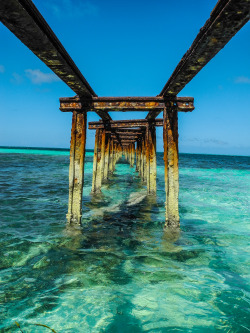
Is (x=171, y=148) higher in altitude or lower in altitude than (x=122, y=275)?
higher

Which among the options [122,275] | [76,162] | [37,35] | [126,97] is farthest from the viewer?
[76,162]

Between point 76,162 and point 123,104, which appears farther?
point 76,162

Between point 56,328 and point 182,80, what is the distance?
3886 mm

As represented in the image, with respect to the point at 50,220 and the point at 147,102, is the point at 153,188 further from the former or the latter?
the point at 147,102

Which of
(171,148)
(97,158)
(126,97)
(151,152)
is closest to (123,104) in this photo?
(126,97)

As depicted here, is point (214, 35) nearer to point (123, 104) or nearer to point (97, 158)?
point (123, 104)

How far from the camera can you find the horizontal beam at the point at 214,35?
2.03 meters

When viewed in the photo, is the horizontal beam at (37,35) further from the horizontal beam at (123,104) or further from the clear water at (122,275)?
the clear water at (122,275)

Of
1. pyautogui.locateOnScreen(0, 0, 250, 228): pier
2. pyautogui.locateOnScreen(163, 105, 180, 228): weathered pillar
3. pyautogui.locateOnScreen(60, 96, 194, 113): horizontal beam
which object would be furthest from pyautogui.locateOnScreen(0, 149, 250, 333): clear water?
pyautogui.locateOnScreen(60, 96, 194, 113): horizontal beam

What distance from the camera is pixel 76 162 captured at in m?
5.34

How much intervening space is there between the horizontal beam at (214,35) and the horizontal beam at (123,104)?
1248mm

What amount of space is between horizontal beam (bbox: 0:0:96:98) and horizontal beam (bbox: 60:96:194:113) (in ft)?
3.85

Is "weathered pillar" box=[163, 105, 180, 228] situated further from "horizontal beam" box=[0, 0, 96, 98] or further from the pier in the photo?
"horizontal beam" box=[0, 0, 96, 98]

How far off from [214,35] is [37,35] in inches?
75.6
